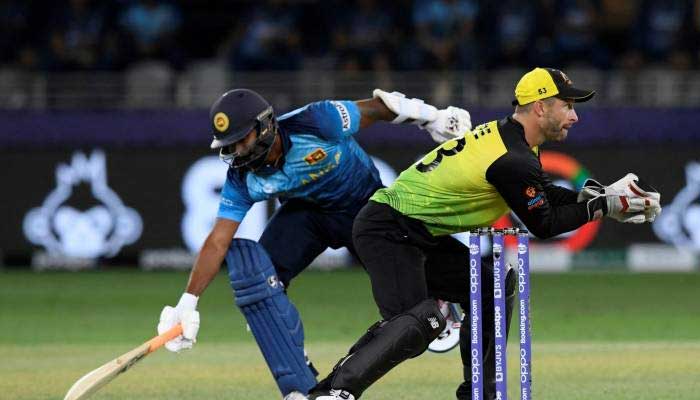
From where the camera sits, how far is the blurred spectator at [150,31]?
48.4ft

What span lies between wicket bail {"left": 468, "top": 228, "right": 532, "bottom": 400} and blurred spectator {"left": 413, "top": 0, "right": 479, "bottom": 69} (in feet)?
28.9

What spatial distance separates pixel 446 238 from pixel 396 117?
A: 912mm

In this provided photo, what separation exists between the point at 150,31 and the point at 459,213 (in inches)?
367

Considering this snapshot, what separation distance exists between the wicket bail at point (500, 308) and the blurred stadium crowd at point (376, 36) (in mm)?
8807

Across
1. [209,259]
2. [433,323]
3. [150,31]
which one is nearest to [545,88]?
[433,323]

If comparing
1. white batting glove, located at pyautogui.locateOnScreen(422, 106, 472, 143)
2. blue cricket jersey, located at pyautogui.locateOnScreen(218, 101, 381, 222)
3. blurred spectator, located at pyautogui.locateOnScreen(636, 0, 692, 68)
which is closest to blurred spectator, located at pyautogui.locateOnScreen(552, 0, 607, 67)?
blurred spectator, located at pyautogui.locateOnScreen(636, 0, 692, 68)

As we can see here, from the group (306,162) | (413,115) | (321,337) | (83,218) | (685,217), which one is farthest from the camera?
(83,218)

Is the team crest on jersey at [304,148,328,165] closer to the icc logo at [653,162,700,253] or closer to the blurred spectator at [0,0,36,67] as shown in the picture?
the icc logo at [653,162,700,253]

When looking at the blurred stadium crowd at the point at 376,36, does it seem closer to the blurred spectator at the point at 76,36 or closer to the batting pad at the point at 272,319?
the blurred spectator at the point at 76,36

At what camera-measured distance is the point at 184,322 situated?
6188 mm

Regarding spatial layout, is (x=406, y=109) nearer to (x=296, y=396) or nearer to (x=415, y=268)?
(x=415, y=268)

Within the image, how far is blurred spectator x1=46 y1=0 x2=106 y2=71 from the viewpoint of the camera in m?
14.5

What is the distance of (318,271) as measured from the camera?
1438 centimetres

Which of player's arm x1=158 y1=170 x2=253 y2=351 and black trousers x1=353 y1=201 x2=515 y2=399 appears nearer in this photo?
black trousers x1=353 y1=201 x2=515 y2=399
